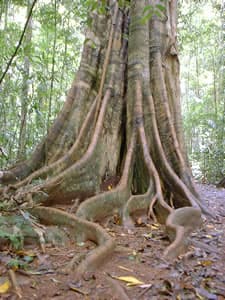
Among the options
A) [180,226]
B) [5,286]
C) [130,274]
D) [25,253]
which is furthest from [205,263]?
[5,286]

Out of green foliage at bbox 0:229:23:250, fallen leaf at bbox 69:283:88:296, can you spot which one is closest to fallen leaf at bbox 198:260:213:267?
fallen leaf at bbox 69:283:88:296

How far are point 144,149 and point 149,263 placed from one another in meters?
2.01

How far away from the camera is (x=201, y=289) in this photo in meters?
1.94

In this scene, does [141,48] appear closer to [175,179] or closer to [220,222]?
[175,179]

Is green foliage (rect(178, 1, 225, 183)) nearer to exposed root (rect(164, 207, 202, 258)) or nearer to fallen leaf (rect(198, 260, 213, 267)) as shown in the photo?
exposed root (rect(164, 207, 202, 258))

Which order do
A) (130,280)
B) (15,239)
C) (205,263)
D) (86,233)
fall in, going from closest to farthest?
(130,280) < (15,239) < (205,263) < (86,233)

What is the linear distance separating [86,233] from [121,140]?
221 centimetres

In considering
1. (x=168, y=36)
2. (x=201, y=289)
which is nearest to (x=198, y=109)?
(x=168, y=36)

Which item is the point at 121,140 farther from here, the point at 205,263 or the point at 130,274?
the point at 130,274

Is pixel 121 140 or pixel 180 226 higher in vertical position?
pixel 121 140

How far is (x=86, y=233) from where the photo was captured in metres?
2.69

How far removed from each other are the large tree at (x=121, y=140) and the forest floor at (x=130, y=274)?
367mm

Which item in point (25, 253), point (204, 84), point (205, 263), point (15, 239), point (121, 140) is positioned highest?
point (204, 84)

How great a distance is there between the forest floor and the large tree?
1.20 feet
